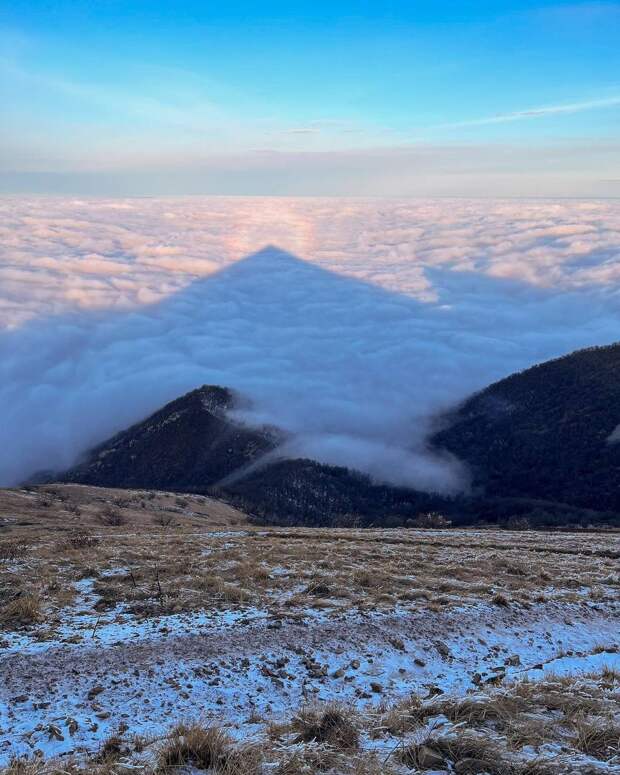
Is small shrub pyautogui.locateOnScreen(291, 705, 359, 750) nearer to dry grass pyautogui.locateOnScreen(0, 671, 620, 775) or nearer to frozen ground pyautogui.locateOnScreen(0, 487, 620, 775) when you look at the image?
dry grass pyautogui.locateOnScreen(0, 671, 620, 775)

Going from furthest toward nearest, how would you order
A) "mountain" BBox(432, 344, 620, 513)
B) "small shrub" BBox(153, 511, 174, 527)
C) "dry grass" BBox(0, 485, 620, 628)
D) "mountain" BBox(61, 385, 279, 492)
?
"mountain" BBox(61, 385, 279, 492), "mountain" BBox(432, 344, 620, 513), "small shrub" BBox(153, 511, 174, 527), "dry grass" BBox(0, 485, 620, 628)

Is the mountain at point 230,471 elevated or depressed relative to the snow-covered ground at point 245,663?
depressed

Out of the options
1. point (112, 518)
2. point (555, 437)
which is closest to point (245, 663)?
point (112, 518)

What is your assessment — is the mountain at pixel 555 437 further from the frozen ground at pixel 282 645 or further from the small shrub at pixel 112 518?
the frozen ground at pixel 282 645

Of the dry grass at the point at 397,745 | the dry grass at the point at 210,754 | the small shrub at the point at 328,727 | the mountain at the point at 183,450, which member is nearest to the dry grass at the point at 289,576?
the small shrub at the point at 328,727

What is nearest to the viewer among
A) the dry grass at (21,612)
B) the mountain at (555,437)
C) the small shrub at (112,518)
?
the dry grass at (21,612)

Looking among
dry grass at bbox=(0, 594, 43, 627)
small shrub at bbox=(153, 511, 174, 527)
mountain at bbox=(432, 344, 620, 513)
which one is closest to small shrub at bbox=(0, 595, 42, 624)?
dry grass at bbox=(0, 594, 43, 627)
